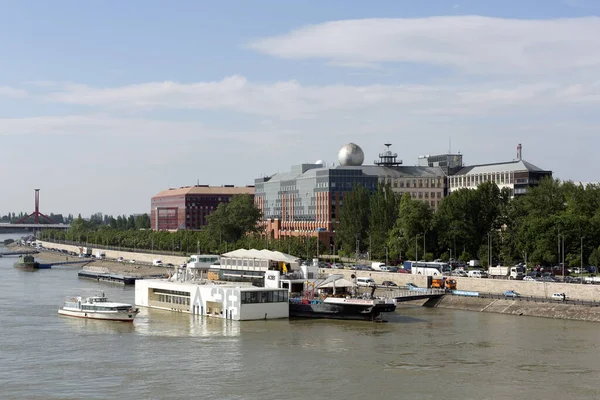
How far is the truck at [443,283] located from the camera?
100875mm

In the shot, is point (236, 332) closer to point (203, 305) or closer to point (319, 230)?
point (203, 305)

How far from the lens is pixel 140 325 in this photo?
78.9 m

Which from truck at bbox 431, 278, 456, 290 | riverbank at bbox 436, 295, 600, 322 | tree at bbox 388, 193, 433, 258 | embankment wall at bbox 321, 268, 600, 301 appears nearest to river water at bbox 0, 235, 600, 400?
riverbank at bbox 436, 295, 600, 322

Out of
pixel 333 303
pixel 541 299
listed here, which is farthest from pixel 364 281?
pixel 333 303

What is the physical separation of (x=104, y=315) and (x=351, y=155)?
108133mm

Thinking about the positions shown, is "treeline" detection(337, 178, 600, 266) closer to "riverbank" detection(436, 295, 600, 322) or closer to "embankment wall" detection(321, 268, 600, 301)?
"embankment wall" detection(321, 268, 600, 301)

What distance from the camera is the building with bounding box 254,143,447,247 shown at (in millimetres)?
176625

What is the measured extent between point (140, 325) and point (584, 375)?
39602mm

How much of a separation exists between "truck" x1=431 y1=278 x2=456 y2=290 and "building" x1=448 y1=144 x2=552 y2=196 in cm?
5948

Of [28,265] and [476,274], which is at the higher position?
[476,274]

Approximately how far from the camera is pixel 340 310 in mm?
82438

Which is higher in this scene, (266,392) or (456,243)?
(456,243)

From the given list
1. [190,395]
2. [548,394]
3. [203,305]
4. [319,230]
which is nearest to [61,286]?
[203,305]

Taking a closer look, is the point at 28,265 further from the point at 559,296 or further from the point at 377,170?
the point at 559,296
